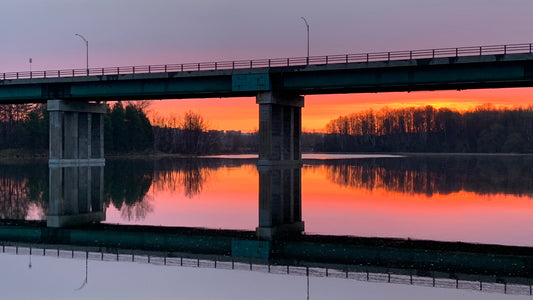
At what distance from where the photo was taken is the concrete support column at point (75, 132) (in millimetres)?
93000

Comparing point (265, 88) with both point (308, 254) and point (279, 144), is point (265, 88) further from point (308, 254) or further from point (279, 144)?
point (308, 254)

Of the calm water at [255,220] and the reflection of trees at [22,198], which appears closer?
the calm water at [255,220]

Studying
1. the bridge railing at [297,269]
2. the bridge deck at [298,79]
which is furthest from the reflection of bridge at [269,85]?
the bridge railing at [297,269]

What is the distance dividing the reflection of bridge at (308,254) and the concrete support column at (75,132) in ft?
220

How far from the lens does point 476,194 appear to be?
45.1m

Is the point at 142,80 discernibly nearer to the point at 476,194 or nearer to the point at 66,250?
the point at 476,194

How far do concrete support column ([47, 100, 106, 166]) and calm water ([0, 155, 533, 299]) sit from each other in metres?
33.6

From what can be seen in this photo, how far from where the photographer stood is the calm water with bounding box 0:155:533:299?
1725 cm

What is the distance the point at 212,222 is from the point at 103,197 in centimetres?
1557

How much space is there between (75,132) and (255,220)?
70.4 meters

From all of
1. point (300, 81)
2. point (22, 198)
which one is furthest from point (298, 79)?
point (22, 198)

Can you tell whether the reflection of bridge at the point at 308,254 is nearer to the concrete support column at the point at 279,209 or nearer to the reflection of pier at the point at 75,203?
the concrete support column at the point at 279,209

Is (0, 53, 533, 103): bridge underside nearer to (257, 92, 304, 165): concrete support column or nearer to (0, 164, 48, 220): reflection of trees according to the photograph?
(257, 92, 304, 165): concrete support column

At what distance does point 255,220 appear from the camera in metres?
32.1
